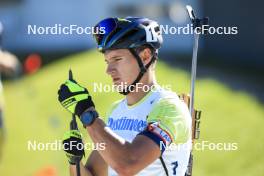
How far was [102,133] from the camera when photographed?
172 inches

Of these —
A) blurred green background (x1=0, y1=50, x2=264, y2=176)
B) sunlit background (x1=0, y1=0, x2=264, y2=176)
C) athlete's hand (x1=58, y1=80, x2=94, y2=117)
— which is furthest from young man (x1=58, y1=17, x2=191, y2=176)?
blurred green background (x1=0, y1=50, x2=264, y2=176)

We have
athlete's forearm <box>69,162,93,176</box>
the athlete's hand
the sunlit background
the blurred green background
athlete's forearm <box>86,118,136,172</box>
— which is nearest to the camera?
athlete's forearm <box>86,118,136,172</box>

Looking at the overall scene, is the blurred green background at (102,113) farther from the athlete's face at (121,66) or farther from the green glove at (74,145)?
the athlete's face at (121,66)

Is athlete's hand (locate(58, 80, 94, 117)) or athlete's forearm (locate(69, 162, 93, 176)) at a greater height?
athlete's hand (locate(58, 80, 94, 117))

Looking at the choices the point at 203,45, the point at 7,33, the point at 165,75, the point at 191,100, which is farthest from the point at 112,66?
the point at 7,33

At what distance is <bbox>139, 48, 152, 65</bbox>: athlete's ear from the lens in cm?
491

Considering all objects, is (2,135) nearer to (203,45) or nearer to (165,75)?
(165,75)

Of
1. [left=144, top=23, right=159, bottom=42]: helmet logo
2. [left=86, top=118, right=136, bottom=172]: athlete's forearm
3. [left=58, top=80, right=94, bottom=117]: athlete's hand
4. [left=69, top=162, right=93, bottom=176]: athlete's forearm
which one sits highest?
[left=144, top=23, right=159, bottom=42]: helmet logo

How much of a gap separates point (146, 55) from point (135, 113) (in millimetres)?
425

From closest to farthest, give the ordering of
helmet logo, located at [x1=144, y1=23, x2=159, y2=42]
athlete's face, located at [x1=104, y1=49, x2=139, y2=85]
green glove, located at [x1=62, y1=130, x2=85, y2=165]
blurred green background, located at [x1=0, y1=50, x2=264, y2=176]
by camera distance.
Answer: athlete's face, located at [x1=104, y1=49, x2=139, y2=85] → helmet logo, located at [x1=144, y1=23, x2=159, y2=42] → green glove, located at [x1=62, y1=130, x2=85, y2=165] → blurred green background, located at [x1=0, y1=50, x2=264, y2=176]

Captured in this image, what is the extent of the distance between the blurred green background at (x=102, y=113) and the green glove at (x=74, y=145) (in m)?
5.88

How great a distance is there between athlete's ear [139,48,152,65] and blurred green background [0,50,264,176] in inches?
236

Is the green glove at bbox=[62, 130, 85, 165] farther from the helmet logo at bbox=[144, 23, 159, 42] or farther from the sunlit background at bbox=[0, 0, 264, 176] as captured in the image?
the sunlit background at bbox=[0, 0, 264, 176]

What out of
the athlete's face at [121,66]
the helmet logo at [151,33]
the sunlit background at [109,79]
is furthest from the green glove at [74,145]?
the sunlit background at [109,79]
